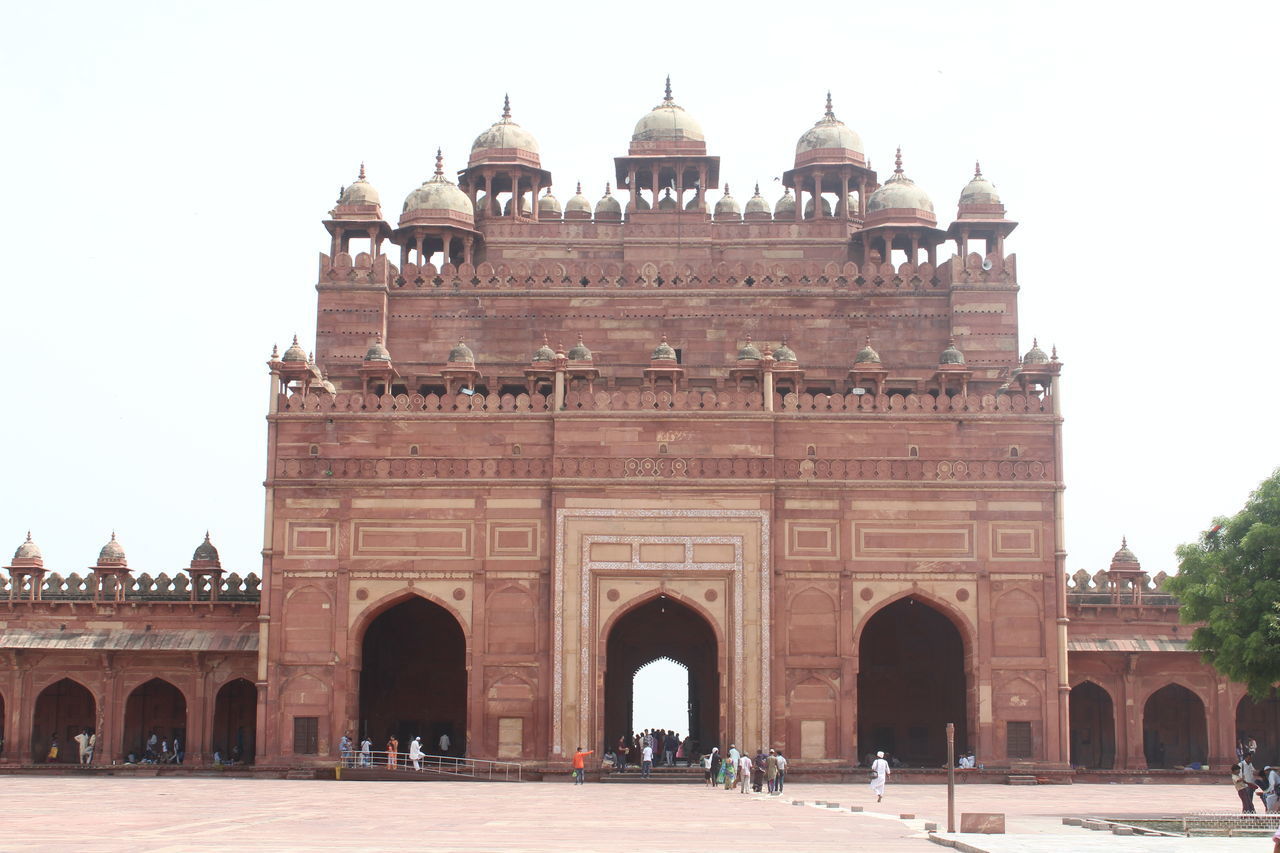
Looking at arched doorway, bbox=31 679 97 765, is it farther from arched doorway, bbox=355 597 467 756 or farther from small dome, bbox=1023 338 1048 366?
small dome, bbox=1023 338 1048 366

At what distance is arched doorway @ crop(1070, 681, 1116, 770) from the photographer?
3228cm

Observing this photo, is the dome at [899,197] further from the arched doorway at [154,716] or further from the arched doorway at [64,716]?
the arched doorway at [64,716]

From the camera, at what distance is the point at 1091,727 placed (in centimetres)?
3256

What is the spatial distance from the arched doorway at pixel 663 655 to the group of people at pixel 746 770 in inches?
175

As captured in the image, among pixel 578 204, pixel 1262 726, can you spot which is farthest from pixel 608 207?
pixel 1262 726

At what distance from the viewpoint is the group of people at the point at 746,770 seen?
25.4 meters

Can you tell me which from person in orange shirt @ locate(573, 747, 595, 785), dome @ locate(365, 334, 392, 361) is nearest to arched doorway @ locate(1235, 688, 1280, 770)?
person in orange shirt @ locate(573, 747, 595, 785)

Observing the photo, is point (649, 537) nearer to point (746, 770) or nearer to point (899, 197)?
point (746, 770)


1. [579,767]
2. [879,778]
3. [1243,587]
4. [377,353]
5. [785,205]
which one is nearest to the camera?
[1243,587]

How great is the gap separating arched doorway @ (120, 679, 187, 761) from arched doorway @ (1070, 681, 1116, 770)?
1696cm

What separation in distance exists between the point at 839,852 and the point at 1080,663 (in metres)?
17.6

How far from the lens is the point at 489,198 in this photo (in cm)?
3569

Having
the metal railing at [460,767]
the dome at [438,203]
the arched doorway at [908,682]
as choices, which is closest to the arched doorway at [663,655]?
the arched doorway at [908,682]

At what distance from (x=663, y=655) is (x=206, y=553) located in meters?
9.15
